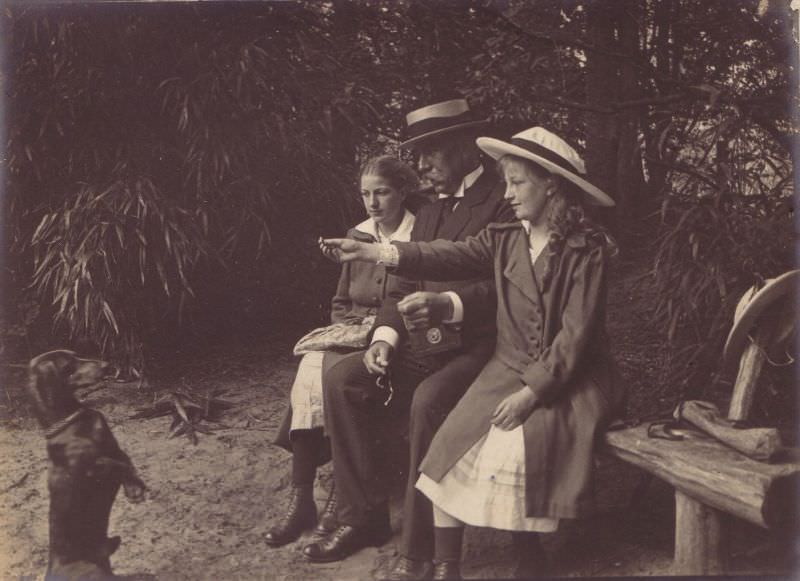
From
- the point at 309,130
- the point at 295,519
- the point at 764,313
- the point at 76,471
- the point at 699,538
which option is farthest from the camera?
the point at 309,130

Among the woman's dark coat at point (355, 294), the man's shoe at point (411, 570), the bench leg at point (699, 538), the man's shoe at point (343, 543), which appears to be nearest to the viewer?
the bench leg at point (699, 538)

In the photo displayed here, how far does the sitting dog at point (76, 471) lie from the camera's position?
8.92 feet

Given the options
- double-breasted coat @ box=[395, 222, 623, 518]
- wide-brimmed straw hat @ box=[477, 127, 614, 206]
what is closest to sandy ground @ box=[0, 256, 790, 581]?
double-breasted coat @ box=[395, 222, 623, 518]

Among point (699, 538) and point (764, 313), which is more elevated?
point (764, 313)

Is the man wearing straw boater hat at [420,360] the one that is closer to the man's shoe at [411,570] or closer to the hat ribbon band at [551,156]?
the man's shoe at [411,570]

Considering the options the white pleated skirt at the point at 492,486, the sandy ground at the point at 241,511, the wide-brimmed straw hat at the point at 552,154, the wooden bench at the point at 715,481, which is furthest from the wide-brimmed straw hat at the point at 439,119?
the wooden bench at the point at 715,481

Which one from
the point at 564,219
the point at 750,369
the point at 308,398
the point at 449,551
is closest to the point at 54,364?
the point at 308,398

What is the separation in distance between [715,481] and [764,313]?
1.86 ft

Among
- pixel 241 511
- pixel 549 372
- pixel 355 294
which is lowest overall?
pixel 241 511

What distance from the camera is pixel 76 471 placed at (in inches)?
110

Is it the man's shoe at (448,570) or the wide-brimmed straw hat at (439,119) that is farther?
the wide-brimmed straw hat at (439,119)

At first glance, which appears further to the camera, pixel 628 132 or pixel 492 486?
pixel 628 132

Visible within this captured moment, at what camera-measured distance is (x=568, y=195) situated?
2604mm

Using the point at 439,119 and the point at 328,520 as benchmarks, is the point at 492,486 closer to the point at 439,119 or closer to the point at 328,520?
the point at 328,520
